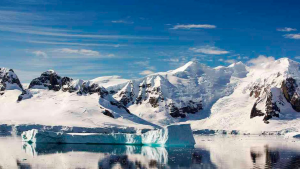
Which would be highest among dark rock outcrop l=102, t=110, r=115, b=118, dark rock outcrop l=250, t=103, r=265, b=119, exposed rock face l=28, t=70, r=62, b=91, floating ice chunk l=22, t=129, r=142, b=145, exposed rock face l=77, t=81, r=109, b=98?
exposed rock face l=28, t=70, r=62, b=91

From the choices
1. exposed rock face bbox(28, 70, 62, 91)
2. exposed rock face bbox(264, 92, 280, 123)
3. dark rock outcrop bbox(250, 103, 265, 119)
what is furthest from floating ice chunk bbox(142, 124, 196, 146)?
exposed rock face bbox(28, 70, 62, 91)

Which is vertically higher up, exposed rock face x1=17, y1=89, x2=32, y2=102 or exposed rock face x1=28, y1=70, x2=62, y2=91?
exposed rock face x1=28, y1=70, x2=62, y2=91

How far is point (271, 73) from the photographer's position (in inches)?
7264

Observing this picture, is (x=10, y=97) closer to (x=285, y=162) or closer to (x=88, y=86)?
(x=88, y=86)

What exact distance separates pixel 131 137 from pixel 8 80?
11323 cm

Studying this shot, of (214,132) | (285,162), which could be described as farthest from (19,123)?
(285,162)

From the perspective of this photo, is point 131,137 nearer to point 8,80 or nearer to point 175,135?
point 175,135

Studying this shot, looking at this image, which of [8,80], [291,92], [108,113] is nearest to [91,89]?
[108,113]

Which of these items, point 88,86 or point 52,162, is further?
point 88,86

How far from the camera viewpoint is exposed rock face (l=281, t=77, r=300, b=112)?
6693 inches

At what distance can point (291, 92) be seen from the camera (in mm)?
172250

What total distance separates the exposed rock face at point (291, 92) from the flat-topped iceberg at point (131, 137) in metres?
107

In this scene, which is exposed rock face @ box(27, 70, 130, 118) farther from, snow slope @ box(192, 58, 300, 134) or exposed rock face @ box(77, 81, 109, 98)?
snow slope @ box(192, 58, 300, 134)

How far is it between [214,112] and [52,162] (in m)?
151
